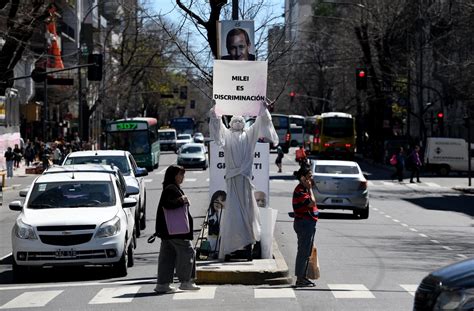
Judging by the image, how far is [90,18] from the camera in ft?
347

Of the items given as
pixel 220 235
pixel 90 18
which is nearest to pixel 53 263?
pixel 220 235

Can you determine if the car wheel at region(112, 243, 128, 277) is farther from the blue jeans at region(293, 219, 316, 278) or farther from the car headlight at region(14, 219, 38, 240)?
the blue jeans at region(293, 219, 316, 278)

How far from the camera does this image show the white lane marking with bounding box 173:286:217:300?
1448 cm

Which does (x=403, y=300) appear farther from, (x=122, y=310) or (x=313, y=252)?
(x=122, y=310)

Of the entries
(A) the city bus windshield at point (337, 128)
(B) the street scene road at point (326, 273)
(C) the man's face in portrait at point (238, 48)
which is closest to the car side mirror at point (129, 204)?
(B) the street scene road at point (326, 273)

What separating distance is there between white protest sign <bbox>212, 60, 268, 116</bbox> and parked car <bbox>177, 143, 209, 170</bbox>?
1980 inches

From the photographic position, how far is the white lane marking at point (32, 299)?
1423cm

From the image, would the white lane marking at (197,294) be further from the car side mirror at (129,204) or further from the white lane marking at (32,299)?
the car side mirror at (129,204)

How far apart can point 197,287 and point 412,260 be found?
21.6ft

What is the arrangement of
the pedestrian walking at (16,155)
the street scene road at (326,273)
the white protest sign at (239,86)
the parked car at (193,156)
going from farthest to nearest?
the parked car at (193,156) < the pedestrian walking at (16,155) < the white protest sign at (239,86) < the street scene road at (326,273)

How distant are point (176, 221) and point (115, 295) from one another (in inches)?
52.9

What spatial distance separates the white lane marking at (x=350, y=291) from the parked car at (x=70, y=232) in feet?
11.5

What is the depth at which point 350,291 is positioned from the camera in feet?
50.5

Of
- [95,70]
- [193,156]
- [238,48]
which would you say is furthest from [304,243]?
[193,156]
